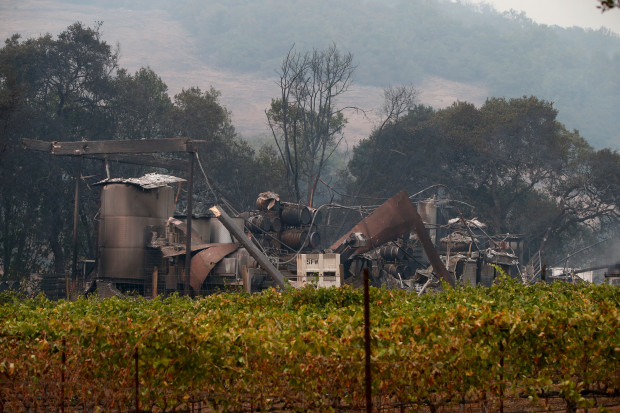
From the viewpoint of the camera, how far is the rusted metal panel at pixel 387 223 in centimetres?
2705

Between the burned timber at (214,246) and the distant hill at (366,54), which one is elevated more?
the distant hill at (366,54)

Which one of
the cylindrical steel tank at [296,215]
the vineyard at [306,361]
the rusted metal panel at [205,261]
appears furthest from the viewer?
the cylindrical steel tank at [296,215]

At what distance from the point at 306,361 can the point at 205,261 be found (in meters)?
17.2

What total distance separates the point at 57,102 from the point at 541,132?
1253 inches

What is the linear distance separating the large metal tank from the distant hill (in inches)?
4258

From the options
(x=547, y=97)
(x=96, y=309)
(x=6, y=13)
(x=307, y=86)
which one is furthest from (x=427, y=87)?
(x=96, y=309)

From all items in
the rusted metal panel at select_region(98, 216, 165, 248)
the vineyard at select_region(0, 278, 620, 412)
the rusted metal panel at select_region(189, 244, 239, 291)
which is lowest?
the vineyard at select_region(0, 278, 620, 412)

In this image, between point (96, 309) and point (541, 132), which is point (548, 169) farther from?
point (96, 309)

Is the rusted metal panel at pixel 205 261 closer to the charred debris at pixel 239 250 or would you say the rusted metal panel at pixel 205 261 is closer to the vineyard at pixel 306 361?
the charred debris at pixel 239 250

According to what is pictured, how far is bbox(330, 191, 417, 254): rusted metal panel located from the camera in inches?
1065

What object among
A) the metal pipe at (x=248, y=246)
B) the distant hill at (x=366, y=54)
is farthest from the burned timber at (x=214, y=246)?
the distant hill at (x=366, y=54)

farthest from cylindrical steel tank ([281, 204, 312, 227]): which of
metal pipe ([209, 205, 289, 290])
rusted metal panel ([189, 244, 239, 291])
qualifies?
metal pipe ([209, 205, 289, 290])

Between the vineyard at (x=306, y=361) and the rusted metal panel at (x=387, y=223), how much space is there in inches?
714

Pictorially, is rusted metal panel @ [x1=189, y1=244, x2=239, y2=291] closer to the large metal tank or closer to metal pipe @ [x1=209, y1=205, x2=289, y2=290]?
metal pipe @ [x1=209, y1=205, x2=289, y2=290]
